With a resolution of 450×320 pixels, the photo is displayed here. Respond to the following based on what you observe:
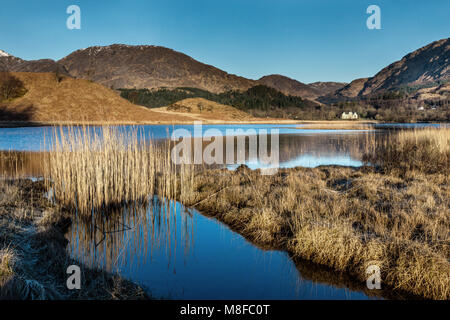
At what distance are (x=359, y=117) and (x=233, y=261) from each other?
7587cm

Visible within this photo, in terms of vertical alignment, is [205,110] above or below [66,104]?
above

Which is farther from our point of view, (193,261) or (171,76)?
(171,76)

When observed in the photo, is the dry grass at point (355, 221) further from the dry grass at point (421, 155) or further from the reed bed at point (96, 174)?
the reed bed at point (96, 174)

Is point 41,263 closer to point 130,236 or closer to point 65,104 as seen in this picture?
point 130,236

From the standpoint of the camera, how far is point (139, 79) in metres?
166

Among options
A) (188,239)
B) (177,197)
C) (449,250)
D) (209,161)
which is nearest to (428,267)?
(449,250)

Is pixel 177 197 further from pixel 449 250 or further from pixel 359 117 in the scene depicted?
pixel 359 117

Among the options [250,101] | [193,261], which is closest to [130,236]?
[193,261]

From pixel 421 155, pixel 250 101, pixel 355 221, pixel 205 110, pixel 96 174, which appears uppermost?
pixel 250 101

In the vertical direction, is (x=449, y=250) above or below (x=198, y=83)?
below

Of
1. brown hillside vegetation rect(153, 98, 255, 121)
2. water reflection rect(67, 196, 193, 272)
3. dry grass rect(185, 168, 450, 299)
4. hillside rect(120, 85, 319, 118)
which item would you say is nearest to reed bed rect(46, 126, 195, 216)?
water reflection rect(67, 196, 193, 272)

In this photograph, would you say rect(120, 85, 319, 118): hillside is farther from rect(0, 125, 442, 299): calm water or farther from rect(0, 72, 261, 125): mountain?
rect(0, 125, 442, 299): calm water
